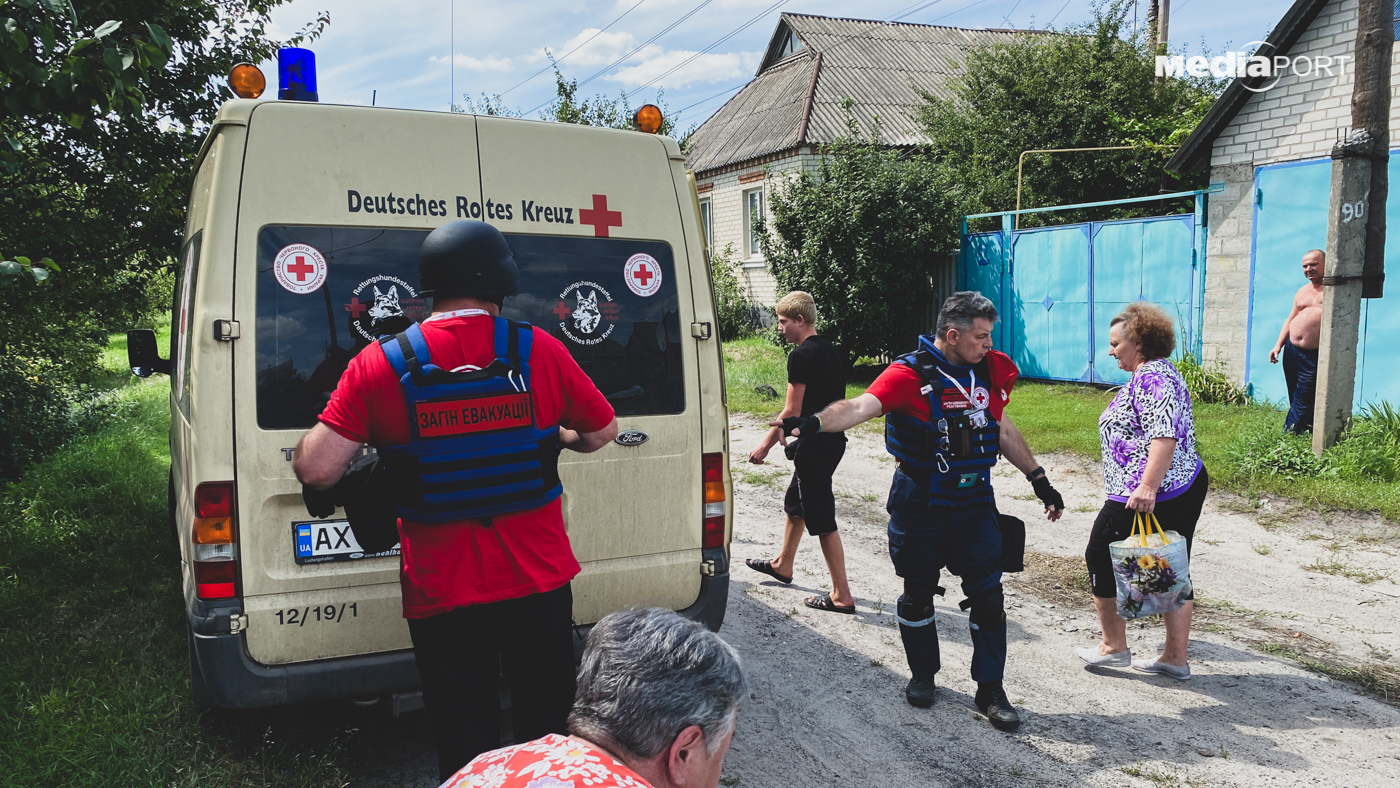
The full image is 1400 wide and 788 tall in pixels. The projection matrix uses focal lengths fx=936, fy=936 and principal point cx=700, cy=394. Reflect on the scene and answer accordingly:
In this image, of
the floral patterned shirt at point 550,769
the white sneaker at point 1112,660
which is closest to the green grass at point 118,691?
the floral patterned shirt at point 550,769

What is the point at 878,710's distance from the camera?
154 inches

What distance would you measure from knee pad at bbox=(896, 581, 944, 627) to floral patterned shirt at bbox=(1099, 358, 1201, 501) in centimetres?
101

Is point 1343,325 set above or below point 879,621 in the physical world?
above

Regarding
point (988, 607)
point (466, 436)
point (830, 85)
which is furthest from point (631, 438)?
point (830, 85)

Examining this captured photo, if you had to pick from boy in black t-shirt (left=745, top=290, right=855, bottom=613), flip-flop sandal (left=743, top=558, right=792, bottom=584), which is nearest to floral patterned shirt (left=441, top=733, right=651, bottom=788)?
boy in black t-shirt (left=745, top=290, right=855, bottom=613)

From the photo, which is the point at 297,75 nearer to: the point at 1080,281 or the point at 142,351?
the point at 142,351

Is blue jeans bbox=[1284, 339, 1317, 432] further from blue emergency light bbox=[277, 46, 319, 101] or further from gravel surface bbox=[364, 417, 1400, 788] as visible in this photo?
blue emergency light bbox=[277, 46, 319, 101]

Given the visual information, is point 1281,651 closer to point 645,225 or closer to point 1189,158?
point 645,225

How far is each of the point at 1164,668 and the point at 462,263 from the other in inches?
140

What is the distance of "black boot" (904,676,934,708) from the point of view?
393cm

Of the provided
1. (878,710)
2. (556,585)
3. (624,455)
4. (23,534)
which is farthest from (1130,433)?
(23,534)

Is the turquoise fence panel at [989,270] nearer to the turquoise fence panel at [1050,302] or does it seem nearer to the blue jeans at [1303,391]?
the turquoise fence panel at [1050,302]

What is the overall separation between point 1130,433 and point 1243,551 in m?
2.55

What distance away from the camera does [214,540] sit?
9.69 feet
